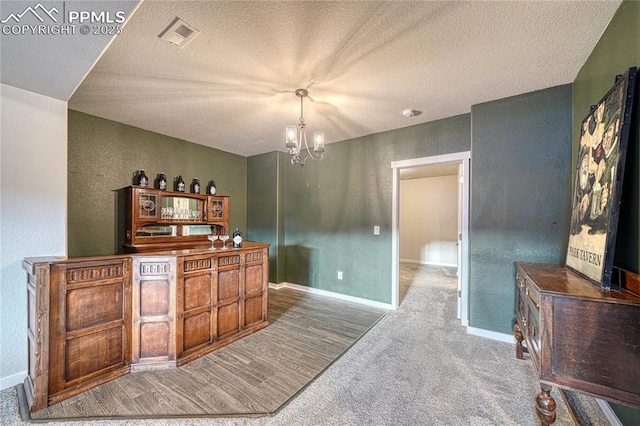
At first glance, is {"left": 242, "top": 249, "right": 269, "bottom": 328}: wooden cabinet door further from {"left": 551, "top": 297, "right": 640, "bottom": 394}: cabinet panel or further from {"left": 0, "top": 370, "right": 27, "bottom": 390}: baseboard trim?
{"left": 551, "top": 297, "right": 640, "bottom": 394}: cabinet panel

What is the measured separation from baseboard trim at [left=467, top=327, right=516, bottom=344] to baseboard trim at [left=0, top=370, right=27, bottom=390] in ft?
13.5

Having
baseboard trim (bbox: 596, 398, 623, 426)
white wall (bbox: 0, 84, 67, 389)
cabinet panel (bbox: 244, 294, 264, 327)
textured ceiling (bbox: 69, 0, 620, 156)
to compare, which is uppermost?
textured ceiling (bbox: 69, 0, 620, 156)

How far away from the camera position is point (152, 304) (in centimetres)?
221

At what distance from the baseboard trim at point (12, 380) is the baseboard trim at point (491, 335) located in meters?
4.10

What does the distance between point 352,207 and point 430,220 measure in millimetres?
4127

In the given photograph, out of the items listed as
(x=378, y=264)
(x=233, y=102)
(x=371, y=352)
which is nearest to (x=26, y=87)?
(x=233, y=102)

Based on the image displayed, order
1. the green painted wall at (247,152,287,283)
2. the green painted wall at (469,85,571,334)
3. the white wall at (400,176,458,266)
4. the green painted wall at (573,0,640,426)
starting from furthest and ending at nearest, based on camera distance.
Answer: the white wall at (400,176,458,266) < the green painted wall at (247,152,287,283) < the green painted wall at (469,85,571,334) < the green painted wall at (573,0,640,426)

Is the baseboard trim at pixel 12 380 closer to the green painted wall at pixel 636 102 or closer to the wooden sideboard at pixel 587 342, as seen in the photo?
the wooden sideboard at pixel 587 342

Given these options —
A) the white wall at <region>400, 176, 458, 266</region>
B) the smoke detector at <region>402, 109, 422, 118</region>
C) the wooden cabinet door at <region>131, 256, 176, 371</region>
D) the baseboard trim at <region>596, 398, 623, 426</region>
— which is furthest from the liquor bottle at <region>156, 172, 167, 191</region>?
the white wall at <region>400, 176, 458, 266</region>

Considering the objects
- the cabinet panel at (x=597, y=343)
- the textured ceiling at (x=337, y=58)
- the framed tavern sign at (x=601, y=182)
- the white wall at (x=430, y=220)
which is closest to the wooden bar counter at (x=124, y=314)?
the textured ceiling at (x=337, y=58)

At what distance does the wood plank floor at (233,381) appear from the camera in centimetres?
173

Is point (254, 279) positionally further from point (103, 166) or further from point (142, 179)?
point (103, 166)

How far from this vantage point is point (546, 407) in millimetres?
1452

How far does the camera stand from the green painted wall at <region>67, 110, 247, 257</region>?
300cm
